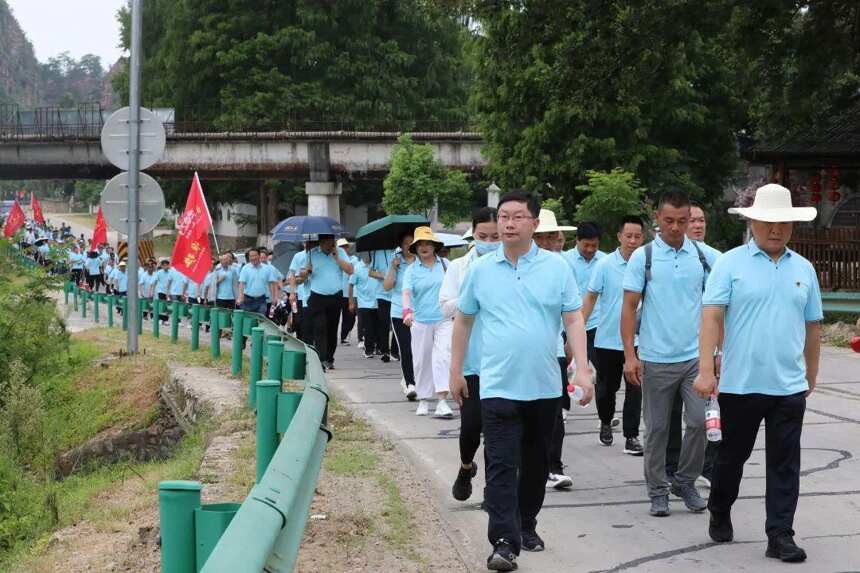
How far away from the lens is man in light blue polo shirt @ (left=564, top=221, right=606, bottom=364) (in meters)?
11.6

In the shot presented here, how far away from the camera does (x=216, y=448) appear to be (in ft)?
33.9

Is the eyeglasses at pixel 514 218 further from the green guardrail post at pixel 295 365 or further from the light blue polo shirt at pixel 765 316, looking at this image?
the green guardrail post at pixel 295 365

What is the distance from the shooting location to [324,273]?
719 inches

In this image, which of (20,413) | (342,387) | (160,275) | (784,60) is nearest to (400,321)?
(342,387)

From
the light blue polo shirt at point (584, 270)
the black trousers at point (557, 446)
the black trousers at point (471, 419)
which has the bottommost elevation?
the black trousers at point (557, 446)

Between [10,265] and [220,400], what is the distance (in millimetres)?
9337

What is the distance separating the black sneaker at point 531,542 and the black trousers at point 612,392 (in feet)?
10.4

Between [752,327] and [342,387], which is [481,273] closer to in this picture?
[752,327]

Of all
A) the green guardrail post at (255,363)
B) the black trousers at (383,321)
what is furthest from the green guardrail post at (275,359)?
the black trousers at (383,321)

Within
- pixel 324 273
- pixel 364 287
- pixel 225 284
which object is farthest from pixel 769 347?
pixel 225 284

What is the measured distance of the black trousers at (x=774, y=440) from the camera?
7.00 m

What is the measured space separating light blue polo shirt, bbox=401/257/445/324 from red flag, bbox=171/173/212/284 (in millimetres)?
8594

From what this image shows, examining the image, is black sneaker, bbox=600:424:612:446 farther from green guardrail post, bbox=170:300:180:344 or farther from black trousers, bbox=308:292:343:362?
green guardrail post, bbox=170:300:180:344

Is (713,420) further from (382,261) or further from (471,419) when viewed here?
(382,261)
